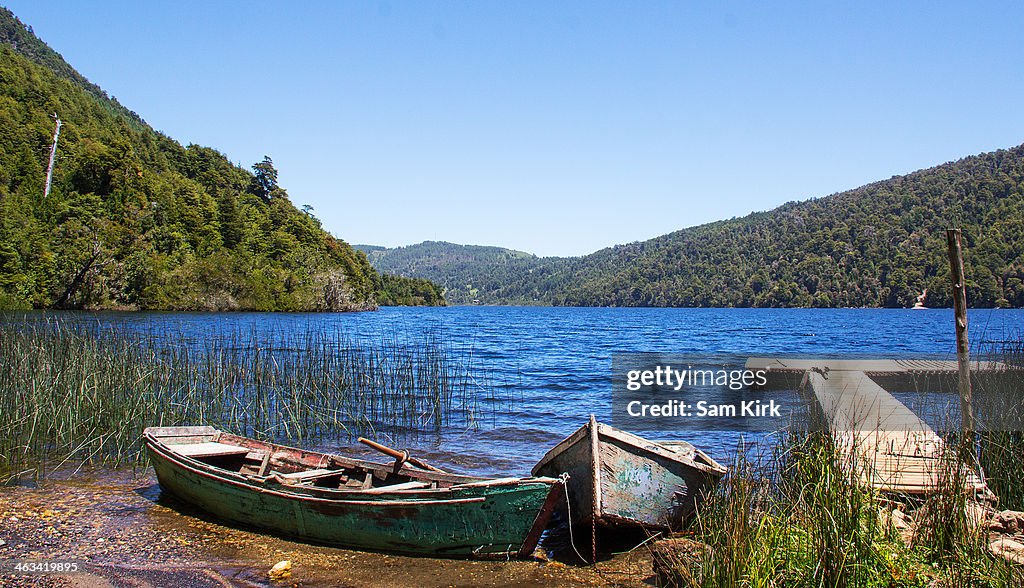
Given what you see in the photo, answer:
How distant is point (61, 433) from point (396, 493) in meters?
6.11

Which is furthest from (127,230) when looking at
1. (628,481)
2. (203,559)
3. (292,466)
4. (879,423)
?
(879,423)

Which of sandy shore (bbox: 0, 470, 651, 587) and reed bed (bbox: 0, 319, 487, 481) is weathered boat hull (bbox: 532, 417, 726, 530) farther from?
reed bed (bbox: 0, 319, 487, 481)

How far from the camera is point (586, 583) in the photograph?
5.75 meters

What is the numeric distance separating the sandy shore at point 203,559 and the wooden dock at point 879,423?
225cm

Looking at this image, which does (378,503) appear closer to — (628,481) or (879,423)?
(628,481)

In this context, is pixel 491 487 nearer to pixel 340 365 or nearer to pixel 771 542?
pixel 771 542

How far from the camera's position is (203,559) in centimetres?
615

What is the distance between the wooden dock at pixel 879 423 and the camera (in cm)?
547

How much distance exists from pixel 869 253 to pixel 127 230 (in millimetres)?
106292

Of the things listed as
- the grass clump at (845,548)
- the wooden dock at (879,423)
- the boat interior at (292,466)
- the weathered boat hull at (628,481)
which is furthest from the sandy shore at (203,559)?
the wooden dock at (879,423)

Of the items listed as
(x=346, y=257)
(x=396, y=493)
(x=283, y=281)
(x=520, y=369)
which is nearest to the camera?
(x=396, y=493)

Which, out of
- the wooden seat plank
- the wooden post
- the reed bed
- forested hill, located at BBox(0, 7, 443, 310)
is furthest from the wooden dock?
forested hill, located at BBox(0, 7, 443, 310)

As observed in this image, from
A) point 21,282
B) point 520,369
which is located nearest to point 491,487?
point 520,369

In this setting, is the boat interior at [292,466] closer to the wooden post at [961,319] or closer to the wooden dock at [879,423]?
the wooden dock at [879,423]
